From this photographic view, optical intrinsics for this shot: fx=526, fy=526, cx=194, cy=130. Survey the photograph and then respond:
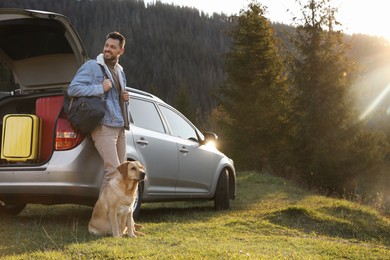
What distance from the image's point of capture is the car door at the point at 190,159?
838 centimetres

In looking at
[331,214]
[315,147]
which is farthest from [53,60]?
[315,147]

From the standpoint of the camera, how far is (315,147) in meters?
22.5

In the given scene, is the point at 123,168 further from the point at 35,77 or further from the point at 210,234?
the point at 35,77

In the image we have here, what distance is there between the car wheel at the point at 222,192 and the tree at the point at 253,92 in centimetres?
1661

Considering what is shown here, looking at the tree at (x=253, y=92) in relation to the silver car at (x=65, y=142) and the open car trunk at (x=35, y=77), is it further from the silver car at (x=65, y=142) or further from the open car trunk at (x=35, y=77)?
the open car trunk at (x=35, y=77)

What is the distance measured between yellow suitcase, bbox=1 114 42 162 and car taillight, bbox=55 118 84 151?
338mm

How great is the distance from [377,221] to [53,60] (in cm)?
655

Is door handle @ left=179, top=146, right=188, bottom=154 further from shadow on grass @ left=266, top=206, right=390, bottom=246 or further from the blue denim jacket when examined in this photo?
the blue denim jacket

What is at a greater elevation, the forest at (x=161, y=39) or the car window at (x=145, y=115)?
the forest at (x=161, y=39)

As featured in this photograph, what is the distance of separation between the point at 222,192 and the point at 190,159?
127 centimetres

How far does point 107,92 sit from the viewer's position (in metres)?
6.01

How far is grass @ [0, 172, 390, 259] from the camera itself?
191 inches

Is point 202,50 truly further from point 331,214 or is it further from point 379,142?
point 331,214

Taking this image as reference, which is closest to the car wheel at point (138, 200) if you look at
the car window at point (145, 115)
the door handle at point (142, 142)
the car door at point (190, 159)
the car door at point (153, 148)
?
the car door at point (153, 148)
